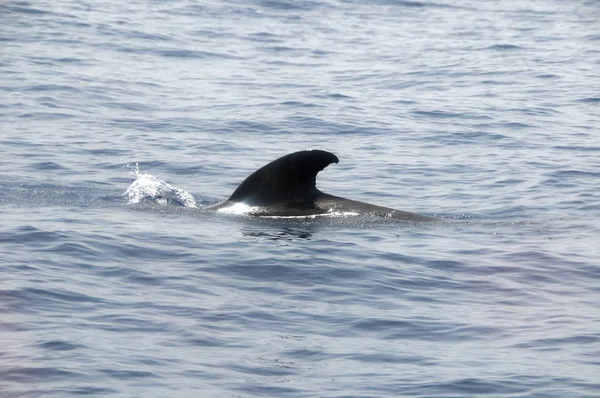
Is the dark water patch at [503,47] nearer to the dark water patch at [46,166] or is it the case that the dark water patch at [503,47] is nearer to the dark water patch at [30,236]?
the dark water patch at [46,166]

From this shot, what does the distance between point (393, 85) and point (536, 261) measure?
1457 cm

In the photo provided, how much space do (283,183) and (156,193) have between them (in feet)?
7.37

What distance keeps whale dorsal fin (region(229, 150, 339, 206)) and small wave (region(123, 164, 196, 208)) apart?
53.0 inches

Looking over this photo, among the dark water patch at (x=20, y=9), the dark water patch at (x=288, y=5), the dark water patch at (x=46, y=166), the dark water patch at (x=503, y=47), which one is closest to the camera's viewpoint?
the dark water patch at (x=46, y=166)

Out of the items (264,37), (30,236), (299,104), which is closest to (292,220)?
(30,236)

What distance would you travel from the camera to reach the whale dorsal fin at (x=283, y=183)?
44.7ft

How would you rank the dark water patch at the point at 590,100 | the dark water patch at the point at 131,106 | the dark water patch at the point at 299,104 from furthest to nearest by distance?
the dark water patch at the point at 590,100 → the dark water patch at the point at 299,104 → the dark water patch at the point at 131,106

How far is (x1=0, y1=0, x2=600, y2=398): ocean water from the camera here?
29.6ft

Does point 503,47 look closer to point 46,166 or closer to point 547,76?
point 547,76

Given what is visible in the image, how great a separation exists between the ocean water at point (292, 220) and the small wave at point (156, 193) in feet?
0.18

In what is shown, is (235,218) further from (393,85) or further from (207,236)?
(393,85)

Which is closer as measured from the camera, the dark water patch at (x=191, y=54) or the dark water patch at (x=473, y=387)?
the dark water patch at (x=473, y=387)

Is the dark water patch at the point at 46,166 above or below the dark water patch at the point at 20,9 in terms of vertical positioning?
below

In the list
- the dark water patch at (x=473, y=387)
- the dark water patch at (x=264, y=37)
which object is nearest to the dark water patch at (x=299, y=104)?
the dark water patch at (x=264, y=37)
